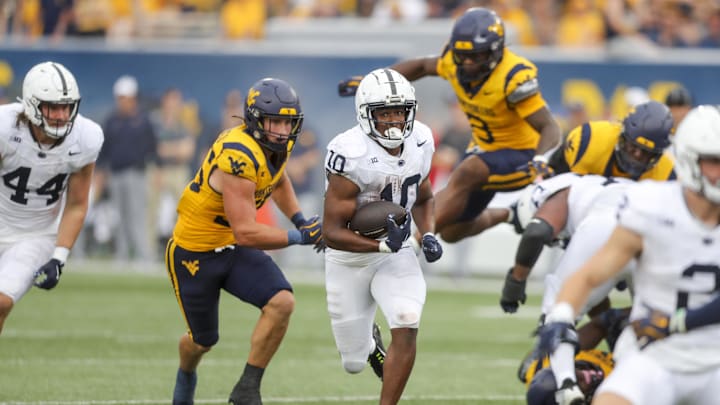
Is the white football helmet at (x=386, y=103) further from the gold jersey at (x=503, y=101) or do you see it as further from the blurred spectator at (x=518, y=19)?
the blurred spectator at (x=518, y=19)

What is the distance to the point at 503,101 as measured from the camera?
28.2 ft

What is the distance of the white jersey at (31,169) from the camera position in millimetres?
7352

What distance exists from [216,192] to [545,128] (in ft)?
8.61

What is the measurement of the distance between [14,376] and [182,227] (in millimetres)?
1979

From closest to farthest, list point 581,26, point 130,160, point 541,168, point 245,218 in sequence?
point 245,218 → point 541,168 → point 130,160 → point 581,26

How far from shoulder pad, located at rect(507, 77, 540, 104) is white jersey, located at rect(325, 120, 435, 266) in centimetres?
162

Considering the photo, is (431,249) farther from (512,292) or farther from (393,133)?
(512,292)

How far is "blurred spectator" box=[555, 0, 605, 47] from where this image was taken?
1607cm

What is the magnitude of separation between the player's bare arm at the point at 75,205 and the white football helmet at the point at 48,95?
12.4 inches

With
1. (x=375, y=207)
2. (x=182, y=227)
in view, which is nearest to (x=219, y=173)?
(x=182, y=227)

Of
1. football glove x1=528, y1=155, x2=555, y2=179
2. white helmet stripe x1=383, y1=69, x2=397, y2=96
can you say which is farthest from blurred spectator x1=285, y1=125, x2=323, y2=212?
white helmet stripe x1=383, y1=69, x2=397, y2=96

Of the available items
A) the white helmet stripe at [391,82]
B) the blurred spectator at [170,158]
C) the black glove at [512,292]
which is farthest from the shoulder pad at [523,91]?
the blurred spectator at [170,158]

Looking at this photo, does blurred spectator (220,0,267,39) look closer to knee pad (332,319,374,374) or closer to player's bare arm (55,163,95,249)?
player's bare arm (55,163,95,249)

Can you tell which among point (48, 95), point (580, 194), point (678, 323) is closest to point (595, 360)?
point (580, 194)
